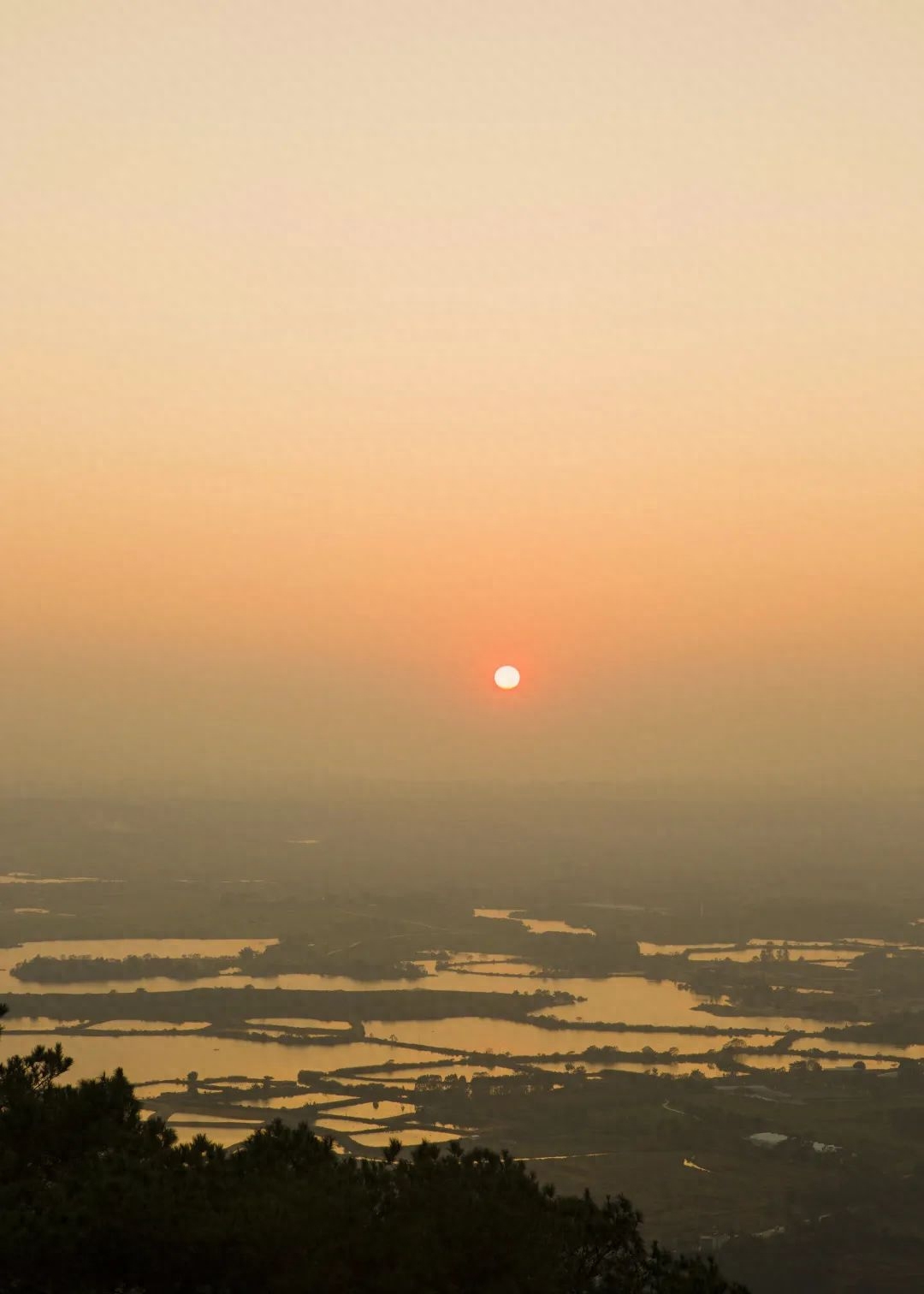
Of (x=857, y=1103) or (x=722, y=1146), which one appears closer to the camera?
(x=722, y=1146)

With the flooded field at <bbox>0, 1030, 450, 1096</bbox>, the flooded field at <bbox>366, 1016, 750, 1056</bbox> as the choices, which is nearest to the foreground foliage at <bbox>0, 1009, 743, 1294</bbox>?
the flooded field at <bbox>0, 1030, 450, 1096</bbox>

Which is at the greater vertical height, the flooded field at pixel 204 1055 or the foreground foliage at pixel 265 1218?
the foreground foliage at pixel 265 1218

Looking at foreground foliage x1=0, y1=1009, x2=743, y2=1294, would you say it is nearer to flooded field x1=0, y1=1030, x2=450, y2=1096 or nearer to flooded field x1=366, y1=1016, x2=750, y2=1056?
flooded field x1=0, y1=1030, x2=450, y2=1096

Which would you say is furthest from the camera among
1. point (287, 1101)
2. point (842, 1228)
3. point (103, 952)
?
point (103, 952)

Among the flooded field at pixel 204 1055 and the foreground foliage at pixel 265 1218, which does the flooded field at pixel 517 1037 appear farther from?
the foreground foliage at pixel 265 1218

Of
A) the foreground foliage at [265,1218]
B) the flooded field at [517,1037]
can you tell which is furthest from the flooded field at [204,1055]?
the foreground foliage at [265,1218]

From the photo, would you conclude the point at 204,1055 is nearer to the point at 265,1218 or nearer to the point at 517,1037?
the point at 517,1037


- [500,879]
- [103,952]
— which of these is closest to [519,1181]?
[103,952]

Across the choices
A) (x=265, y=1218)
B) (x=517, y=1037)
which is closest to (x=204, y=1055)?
(x=517, y=1037)

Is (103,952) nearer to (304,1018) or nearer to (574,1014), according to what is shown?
(304,1018)
